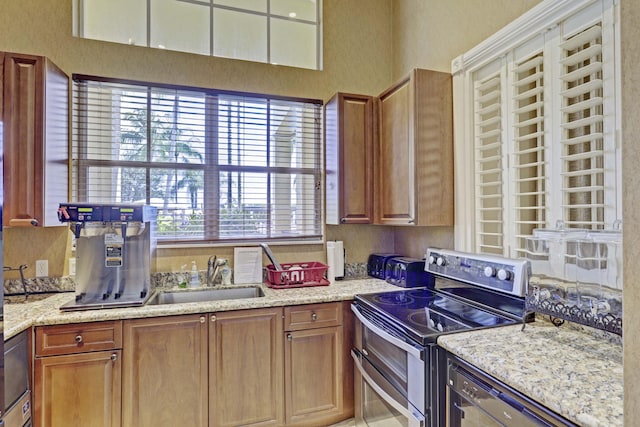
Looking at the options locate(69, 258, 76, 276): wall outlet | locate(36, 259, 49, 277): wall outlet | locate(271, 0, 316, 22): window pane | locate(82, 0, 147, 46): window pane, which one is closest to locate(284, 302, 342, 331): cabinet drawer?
locate(69, 258, 76, 276): wall outlet

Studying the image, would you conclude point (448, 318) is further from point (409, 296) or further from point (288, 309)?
point (288, 309)

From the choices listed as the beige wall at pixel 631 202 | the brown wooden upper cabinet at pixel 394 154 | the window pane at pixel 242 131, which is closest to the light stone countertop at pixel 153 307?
the brown wooden upper cabinet at pixel 394 154

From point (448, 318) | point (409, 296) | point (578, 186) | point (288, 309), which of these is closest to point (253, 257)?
point (288, 309)

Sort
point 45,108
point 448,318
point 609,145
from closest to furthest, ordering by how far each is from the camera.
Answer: point 609,145 → point 448,318 → point 45,108

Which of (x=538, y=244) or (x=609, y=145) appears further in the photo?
(x=538, y=244)

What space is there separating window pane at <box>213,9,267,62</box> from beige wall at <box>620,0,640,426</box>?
266 centimetres

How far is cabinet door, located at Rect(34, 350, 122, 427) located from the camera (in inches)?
72.3

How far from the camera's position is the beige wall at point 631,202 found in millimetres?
727

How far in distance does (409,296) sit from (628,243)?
1.63 metres

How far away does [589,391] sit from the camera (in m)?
1.04

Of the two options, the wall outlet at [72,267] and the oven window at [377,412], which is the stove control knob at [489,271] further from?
the wall outlet at [72,267]

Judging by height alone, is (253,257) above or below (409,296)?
above

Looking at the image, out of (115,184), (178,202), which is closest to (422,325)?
(178,202)

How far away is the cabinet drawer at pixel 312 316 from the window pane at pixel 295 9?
2.46 m
